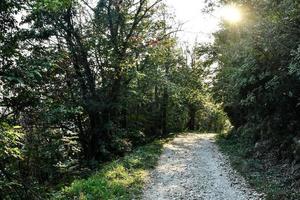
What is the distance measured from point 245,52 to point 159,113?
81.8 feet

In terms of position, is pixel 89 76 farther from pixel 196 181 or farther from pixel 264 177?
pixel 264 177

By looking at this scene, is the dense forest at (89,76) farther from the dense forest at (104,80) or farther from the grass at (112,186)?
the grass at (112,186)

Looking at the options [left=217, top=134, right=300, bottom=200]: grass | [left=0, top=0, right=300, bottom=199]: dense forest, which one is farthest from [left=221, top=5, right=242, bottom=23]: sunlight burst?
[left=217, top=134, right=300, bottom=200]: grass

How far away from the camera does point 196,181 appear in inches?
596

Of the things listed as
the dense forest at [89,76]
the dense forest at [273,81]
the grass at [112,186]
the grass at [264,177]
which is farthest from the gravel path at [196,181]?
the dense forest at [89,76]

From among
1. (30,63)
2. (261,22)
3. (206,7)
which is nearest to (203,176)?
(261,22)

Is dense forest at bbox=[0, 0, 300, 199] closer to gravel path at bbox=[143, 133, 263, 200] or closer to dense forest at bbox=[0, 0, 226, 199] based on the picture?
dense forest at bbox=[0, 0, 226, 199]

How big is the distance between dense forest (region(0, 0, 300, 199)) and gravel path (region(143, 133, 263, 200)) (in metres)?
2.11

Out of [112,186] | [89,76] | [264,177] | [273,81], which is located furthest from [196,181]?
[89,76]

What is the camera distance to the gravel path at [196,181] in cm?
1288

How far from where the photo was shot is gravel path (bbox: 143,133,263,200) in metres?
12.9

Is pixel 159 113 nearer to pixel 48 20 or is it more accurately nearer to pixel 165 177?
pixel 48 20

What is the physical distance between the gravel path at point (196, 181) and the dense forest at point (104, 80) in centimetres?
211

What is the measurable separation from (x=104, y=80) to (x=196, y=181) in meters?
10.8
